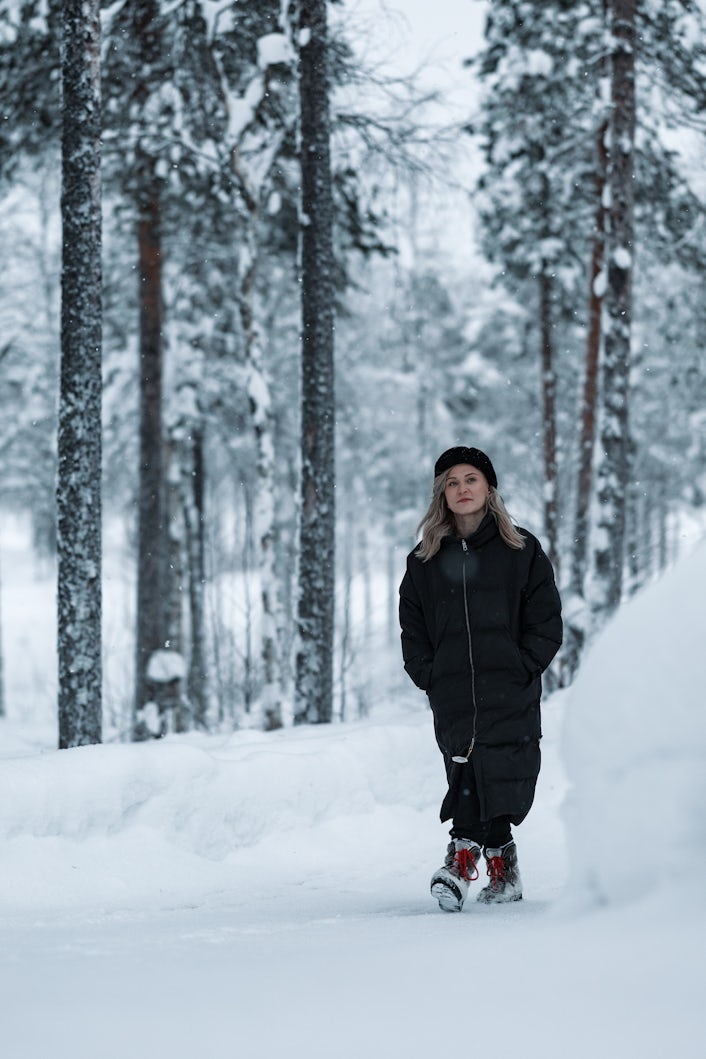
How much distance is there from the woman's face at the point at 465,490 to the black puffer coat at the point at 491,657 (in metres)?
0.11

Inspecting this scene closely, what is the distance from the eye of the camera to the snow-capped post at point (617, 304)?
33.9ft

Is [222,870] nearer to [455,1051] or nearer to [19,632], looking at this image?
[455,1051]

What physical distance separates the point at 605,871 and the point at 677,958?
38 centimetres

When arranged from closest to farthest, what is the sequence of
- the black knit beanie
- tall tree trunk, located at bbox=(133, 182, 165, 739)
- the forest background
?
1. the black knit beanie
2. the forest background
3. tall tree trunk, located at bbox=(133, 182, 165, 739)

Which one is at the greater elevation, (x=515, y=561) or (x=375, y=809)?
(x=515, y=561)

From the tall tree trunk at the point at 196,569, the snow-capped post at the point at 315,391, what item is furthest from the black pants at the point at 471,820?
the tall tree trunk at the point at 196,569

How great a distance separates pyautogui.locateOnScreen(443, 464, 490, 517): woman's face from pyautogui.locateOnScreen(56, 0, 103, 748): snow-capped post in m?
3.02

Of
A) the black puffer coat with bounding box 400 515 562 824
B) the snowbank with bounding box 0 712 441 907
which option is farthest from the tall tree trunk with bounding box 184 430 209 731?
the black puffer coat with bounding box 400 515 562 824

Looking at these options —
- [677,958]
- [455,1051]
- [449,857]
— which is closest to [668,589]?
[677,958]

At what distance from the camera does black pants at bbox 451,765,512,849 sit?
454cm

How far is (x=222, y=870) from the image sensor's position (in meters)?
5.29

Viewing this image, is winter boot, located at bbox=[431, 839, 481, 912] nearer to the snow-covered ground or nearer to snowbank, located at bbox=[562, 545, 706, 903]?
the snow-covered ground

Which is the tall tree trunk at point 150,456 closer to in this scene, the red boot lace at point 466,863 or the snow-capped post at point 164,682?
the snow-capped post at point 164,682

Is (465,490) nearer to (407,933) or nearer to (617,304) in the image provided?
(407,933)
